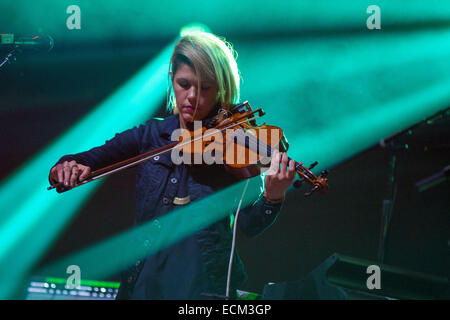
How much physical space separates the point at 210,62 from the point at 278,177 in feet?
1.67

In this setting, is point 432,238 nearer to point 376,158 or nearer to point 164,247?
point 376,158

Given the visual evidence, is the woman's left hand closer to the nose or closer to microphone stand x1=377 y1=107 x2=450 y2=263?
the nose

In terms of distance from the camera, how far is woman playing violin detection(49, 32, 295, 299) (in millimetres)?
1490

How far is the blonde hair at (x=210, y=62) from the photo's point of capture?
1652mm

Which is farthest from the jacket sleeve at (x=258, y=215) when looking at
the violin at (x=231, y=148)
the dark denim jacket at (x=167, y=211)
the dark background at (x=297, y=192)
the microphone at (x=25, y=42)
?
the dark background at (x=297, y=192)

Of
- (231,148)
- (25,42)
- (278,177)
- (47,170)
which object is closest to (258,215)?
(278,177)

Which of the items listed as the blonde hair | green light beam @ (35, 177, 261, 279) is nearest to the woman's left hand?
green light beam @ (35, 177, 261, 279)

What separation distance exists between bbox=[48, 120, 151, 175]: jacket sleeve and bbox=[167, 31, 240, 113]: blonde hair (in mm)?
293

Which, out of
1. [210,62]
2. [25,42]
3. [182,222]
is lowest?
[182,222]

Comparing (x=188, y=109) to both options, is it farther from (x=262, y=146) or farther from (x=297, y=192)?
(x=297, y=192)

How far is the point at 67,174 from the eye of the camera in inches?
60.3

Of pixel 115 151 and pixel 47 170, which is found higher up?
pixel 47 170
